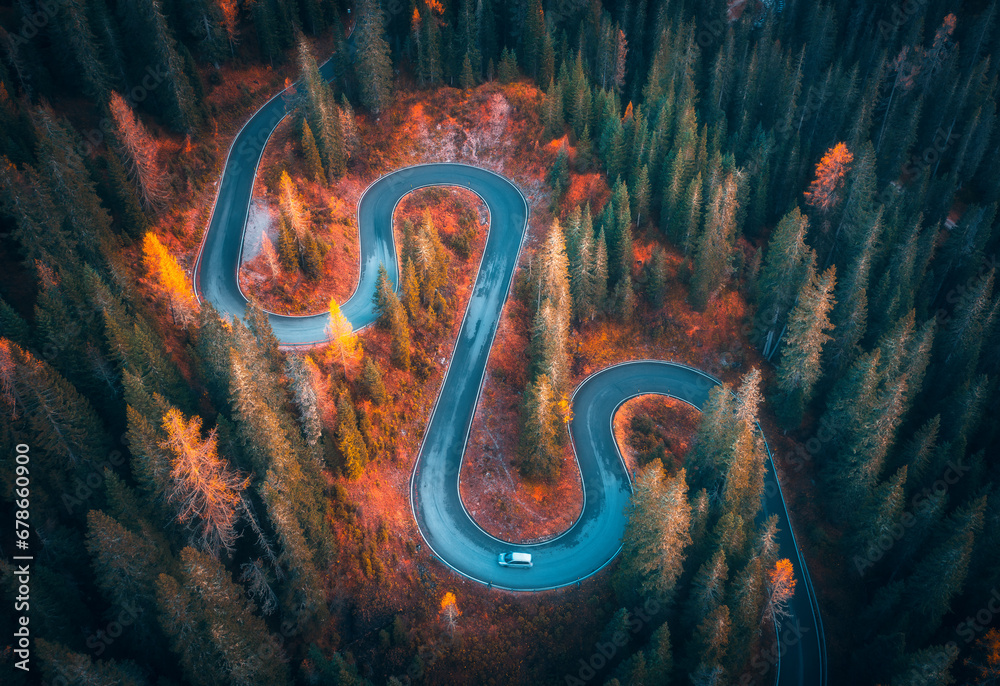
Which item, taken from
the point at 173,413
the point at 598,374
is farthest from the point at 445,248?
the point at 173,413

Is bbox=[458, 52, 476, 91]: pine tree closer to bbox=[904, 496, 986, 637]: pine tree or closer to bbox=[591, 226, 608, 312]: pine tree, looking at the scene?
bbox=[591, 226, 608, 312]: pine tree

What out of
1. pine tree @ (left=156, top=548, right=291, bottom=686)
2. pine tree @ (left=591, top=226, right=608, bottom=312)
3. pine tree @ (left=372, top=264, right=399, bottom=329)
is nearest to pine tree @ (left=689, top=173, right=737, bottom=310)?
pine tree @ (left=591, top=226, right=608, bottom=312)

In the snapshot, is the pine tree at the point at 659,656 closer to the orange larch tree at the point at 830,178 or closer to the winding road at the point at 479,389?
the winding road at the point at 479,389

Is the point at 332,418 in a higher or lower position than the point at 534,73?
lower

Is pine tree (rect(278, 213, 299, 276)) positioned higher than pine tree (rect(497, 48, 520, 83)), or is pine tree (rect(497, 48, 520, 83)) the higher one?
pine tree (rect(497, 48, 520, 83))

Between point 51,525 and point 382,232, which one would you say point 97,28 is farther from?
point 51,525

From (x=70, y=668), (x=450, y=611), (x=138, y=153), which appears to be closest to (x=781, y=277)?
(x=450, y=611)
